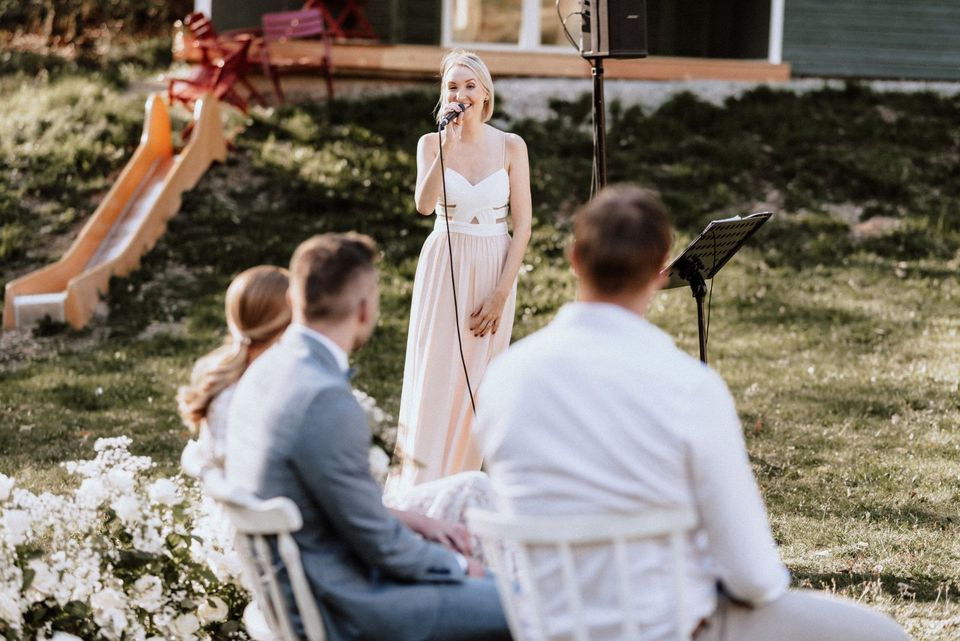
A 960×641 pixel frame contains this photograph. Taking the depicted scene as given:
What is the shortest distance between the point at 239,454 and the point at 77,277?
7.88 meters

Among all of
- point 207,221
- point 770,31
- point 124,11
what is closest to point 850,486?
point 207,221

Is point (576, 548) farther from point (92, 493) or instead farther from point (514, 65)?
point (514, 65)

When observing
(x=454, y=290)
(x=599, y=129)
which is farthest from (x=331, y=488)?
(x=599, y=129)

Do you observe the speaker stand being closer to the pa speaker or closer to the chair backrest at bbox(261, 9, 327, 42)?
the pa speaker

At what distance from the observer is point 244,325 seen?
3484 millimetres

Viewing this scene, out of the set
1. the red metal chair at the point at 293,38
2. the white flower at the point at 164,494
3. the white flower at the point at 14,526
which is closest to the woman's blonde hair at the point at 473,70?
the white flower at the point at 164,494

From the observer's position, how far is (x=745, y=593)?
2764 mm

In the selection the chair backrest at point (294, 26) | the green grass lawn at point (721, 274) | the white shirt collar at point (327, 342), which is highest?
the chair backrest at point (294, 26)

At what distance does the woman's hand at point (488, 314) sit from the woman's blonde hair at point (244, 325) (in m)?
1.93

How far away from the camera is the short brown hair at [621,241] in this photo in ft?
8.91

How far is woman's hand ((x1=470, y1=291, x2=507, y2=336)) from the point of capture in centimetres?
534

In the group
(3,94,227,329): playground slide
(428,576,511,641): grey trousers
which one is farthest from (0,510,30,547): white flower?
(3,94,227,329): playground slide

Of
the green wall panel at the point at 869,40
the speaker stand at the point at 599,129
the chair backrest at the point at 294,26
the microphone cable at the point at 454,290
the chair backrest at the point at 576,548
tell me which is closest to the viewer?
the chair backrest at the point at 576,548

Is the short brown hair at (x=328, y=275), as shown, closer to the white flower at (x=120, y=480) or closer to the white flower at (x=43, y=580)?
the white flower at (x=120, y=480)
